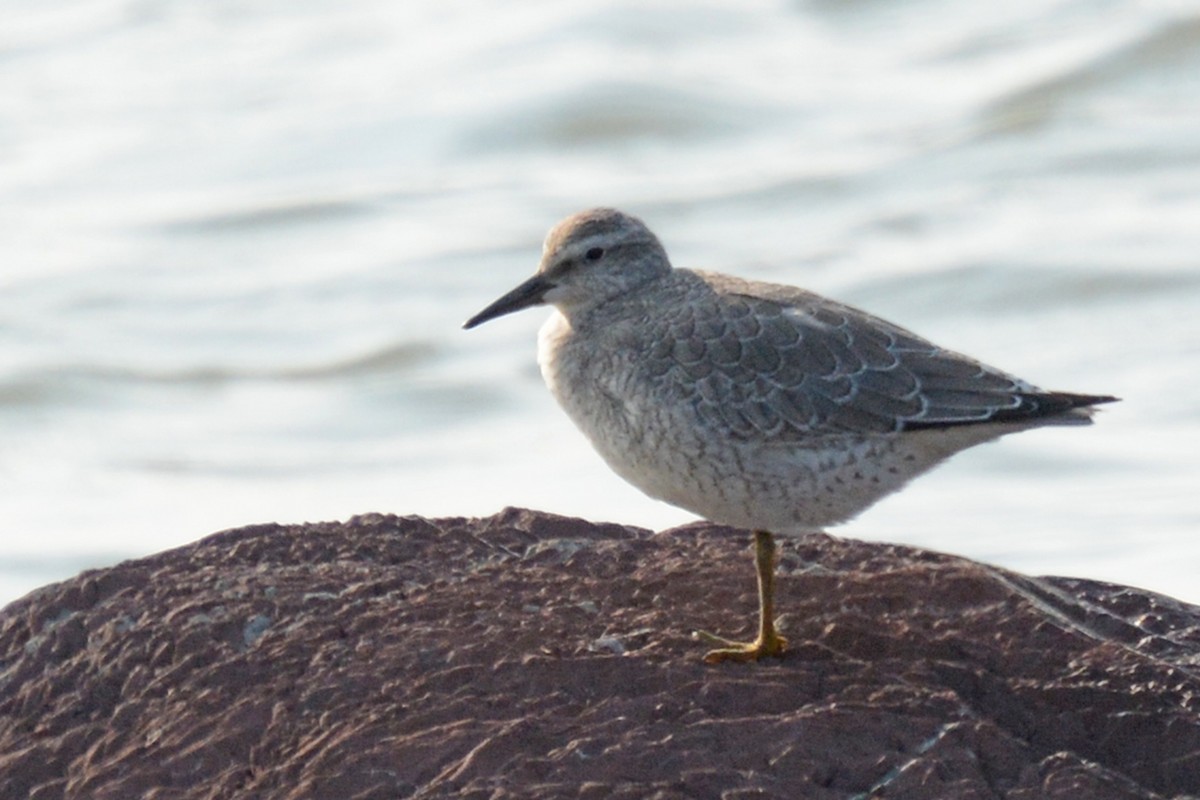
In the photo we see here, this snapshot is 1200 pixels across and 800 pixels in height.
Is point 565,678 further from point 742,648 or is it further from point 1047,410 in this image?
point 1047,410

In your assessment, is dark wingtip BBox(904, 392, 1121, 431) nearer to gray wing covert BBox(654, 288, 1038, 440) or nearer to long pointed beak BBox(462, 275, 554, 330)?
gray wing covert BBox(654, 288, 1038, 440)

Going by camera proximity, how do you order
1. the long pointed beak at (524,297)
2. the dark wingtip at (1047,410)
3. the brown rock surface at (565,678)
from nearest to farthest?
the brown rock surface at (565,678), the dark wingtip at (1047,410), the long pointed beak at (524,297)

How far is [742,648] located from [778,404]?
31.4 inches

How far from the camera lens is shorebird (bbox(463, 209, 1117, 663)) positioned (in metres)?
6.40

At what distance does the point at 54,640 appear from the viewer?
6.38 metres

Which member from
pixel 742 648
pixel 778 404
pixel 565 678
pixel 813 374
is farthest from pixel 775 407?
pixel 565 678

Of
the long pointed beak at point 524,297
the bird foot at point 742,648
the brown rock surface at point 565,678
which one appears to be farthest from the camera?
the long pointed beak at point 524,297

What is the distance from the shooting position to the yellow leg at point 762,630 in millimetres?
6047

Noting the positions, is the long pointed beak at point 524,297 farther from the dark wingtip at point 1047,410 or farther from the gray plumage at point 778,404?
the dark wingtip at point 1047,410

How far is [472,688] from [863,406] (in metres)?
1.46

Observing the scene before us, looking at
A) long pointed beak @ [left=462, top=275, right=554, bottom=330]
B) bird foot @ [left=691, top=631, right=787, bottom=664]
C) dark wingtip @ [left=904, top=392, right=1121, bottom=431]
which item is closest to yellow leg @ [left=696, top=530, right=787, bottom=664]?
bird foot @ [left=691, top=631, right=787, bottom=664]

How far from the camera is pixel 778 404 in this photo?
6508 mm

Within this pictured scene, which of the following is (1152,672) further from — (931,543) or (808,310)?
(931,543)

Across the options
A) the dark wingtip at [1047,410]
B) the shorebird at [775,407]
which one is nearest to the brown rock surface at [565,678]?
the shorebird at [775,407]
